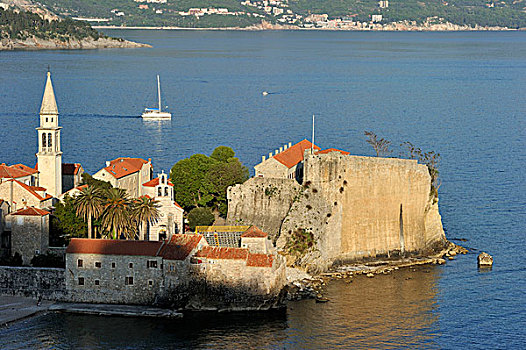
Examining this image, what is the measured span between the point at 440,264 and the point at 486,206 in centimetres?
2180

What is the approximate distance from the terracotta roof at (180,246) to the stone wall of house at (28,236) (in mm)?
8837

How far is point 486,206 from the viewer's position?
314 ft

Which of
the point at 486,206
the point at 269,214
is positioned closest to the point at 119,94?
the point at 486,206

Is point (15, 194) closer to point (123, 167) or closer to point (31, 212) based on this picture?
point (31, 212)

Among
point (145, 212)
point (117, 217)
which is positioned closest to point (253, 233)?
point (145, 212)

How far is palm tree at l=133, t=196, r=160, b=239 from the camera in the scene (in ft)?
222

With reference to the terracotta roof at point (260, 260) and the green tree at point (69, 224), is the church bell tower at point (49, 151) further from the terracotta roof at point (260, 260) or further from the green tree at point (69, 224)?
the terracotta roof at point (260, 260)

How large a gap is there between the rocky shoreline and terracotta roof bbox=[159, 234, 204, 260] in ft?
24.7

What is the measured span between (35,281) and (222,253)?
12.6 m

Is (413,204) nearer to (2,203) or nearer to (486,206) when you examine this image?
(486,206)

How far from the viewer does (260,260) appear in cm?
6353

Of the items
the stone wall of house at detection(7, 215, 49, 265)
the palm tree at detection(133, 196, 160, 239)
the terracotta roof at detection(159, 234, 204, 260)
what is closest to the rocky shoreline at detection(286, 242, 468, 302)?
the terracotta roof at detection(159, 234, 204, 260)

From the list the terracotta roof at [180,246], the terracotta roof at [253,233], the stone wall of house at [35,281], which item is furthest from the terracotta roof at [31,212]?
the terracotta roof at [253,233]

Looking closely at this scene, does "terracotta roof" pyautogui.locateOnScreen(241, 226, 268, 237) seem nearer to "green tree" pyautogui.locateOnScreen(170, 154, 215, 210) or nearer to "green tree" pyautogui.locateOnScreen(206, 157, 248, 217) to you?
"green tree" pyautogui.locateOnScreen(206, 157, 248, 217)
